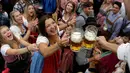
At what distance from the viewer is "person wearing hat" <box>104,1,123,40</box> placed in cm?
405

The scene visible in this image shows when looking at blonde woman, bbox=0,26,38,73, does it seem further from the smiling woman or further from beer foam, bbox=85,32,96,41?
beer foam, bbox=85,32,96,41

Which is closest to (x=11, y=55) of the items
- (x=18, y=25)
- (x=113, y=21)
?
(x=18, y=25)

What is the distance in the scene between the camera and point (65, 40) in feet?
7.80

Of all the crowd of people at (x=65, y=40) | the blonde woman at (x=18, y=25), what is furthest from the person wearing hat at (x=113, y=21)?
the blonde woman at (x=18, y=25)

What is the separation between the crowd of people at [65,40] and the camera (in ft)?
8.34

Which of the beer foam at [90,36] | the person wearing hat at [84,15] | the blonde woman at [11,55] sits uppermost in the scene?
the beer foam at [90,36]

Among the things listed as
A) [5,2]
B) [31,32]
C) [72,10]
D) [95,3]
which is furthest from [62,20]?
[5,2]

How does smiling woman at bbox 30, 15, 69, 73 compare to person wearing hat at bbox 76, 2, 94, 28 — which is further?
person wearing hat at bbox 76, 2, 94, 28

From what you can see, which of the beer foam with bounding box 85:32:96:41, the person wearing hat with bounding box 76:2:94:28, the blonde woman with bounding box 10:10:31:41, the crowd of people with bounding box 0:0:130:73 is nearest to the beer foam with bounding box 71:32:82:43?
the crowd of people with bounding box 0:0:130:73

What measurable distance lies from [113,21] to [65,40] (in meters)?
1.89

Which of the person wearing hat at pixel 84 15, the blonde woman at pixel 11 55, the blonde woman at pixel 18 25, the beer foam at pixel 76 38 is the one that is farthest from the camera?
the blonde woman at pixel 18 25

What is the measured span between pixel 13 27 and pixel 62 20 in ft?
2.70

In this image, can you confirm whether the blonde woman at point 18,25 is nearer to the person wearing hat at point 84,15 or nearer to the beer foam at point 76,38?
the person wearing hat at point 84,15

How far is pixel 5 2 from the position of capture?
5.41 meters
